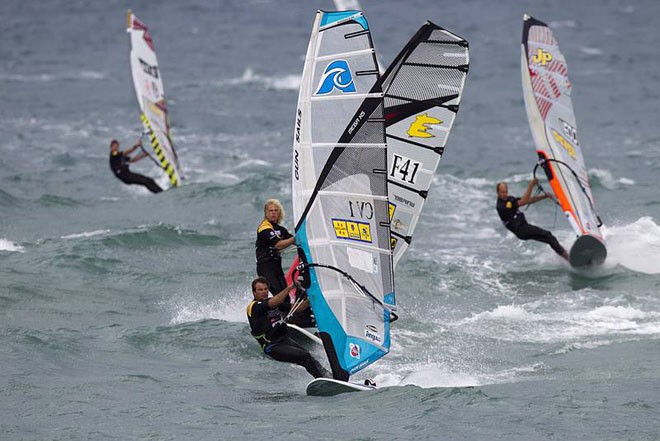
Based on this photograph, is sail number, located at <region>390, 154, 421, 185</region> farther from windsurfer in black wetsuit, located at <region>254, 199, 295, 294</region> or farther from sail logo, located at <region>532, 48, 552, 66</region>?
sail logo, located at <region>532, 48, 552, 66</region>

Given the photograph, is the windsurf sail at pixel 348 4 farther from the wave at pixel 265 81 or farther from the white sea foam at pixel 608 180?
the white sea foam at pixel 608 180

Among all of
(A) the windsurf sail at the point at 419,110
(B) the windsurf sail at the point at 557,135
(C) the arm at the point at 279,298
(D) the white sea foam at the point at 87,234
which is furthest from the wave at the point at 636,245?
(D) the white sea foam at the point at 87,234

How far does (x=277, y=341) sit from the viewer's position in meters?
9.61

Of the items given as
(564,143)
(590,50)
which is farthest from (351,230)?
(590,50)

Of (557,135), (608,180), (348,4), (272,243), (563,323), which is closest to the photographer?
(272,243)

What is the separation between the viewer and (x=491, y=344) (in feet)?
36.8

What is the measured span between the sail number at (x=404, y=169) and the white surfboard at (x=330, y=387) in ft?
9.49

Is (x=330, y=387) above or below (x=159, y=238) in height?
above

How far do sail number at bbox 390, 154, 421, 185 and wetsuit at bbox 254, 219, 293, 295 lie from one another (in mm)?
1655

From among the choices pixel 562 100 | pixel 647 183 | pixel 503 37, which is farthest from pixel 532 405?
pixel 503 37

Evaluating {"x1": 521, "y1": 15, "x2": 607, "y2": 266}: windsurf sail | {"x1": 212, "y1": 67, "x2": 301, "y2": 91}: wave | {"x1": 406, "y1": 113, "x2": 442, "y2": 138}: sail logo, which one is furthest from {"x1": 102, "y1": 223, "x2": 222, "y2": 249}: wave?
{"x1": 212, "y1": 67, "x2": 301, "y2": 91}: wave

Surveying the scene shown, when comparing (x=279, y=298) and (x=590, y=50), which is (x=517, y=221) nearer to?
(x=279, y=298)

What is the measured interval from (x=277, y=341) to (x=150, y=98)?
450 inches

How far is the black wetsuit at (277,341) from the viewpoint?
31.2 feet
